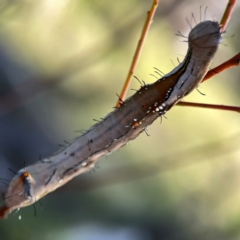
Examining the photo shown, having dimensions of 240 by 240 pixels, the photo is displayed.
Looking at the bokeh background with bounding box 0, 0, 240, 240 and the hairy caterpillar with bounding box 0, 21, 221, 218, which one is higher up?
the bokeh background with bounding box 0, 0, 240, 240

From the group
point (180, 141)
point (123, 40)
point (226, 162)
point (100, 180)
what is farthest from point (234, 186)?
point (123, 40)

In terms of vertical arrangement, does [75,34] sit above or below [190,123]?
above

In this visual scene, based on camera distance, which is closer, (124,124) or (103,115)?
(124,124)

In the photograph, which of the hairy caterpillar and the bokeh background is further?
the bokeh background

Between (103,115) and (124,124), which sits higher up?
(103,115)

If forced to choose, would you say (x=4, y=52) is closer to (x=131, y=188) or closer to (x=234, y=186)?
(x=131, y=188)
